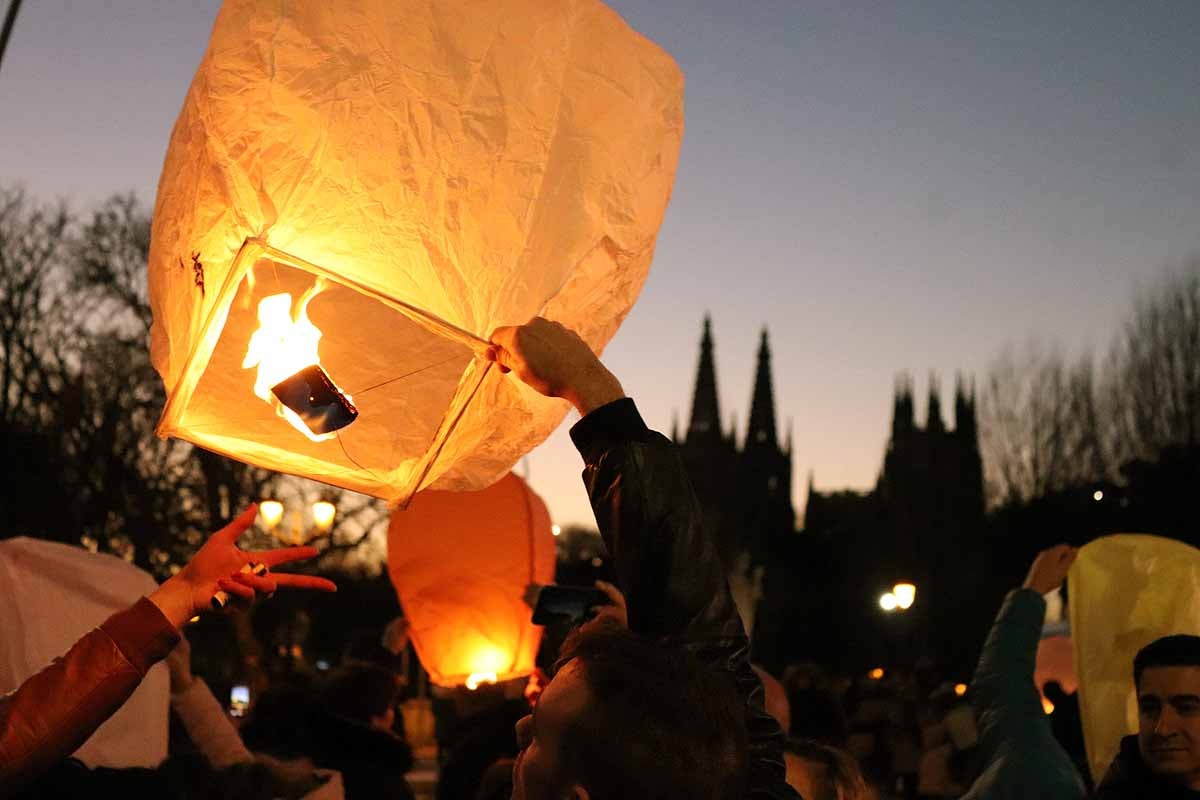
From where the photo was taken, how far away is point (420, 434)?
2.41 metres

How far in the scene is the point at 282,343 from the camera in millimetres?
2260

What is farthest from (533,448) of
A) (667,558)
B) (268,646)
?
(268,646)

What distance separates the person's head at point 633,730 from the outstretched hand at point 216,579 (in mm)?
711

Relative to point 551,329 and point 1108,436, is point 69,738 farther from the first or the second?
point 1108,436

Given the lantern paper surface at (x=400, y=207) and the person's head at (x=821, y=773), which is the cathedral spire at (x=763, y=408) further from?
the lantern paper surface at (x=400, y=207)

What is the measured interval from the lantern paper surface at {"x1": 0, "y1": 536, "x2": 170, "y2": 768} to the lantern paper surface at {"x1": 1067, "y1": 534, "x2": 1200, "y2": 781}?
9.54 feet

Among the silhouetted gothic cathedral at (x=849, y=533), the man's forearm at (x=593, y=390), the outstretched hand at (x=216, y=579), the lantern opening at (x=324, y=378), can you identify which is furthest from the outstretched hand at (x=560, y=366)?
the silhouetted gothic cathedral at (x=849, y=533)

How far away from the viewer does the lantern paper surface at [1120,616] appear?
14.1ft

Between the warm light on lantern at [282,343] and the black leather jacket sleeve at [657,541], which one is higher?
the warm light on lantern at [282,343]

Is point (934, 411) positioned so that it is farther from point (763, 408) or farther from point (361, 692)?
point (361, 692)

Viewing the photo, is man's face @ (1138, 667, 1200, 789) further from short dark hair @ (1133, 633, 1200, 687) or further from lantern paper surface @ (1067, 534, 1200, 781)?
lantern paper surface @ (1067, 534, 1200, 781)

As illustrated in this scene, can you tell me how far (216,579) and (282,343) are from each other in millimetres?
436

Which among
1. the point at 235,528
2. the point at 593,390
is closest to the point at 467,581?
the point at 235,528

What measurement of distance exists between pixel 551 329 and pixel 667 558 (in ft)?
1.46
